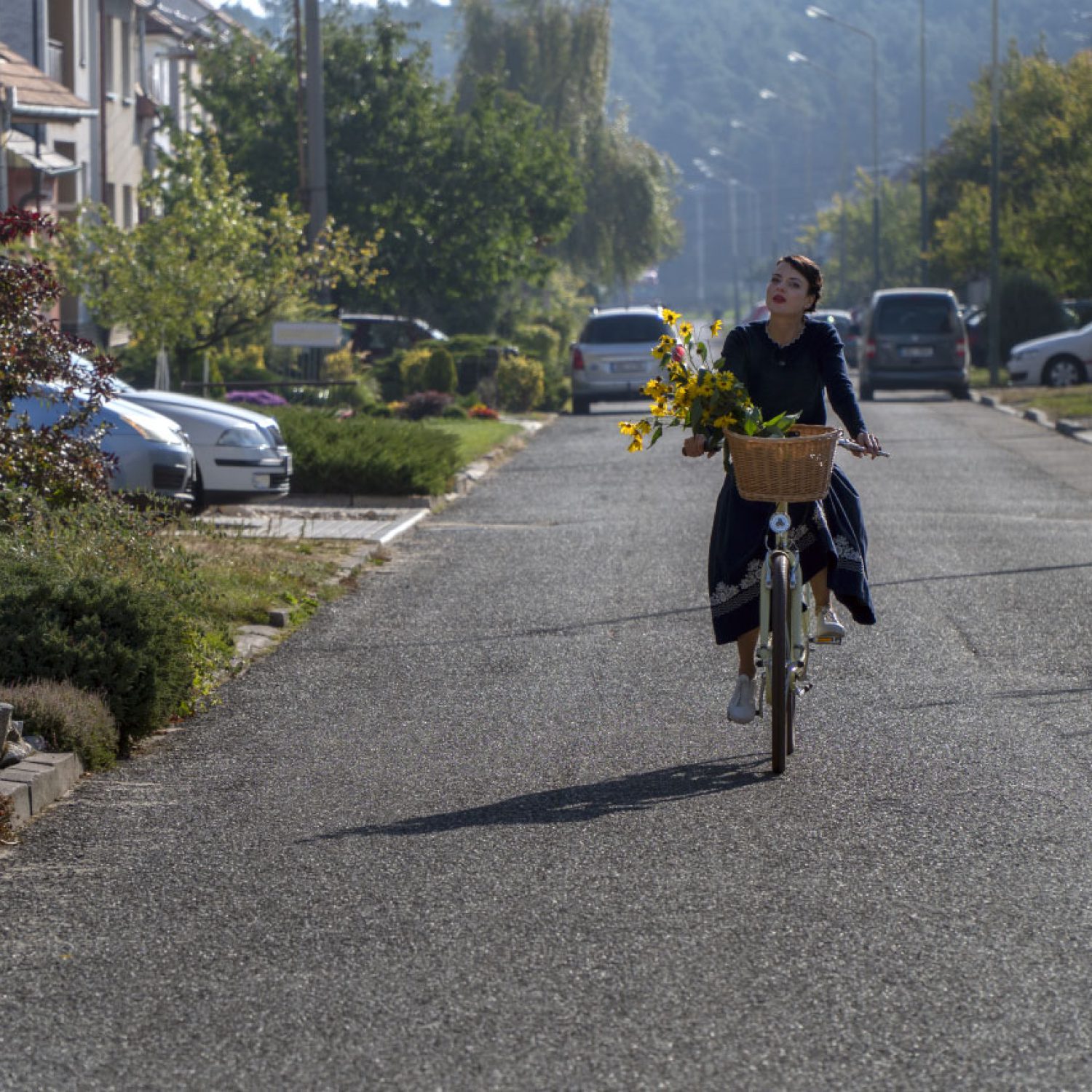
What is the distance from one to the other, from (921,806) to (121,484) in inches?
344

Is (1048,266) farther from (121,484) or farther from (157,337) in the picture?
(121,484)

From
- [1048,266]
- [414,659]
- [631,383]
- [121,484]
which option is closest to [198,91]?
[631,383]

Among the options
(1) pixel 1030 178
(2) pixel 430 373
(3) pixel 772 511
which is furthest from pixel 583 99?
(3) pixel 772 511

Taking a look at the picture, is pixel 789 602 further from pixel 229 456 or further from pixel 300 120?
pixel 300 120

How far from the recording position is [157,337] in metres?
22.2

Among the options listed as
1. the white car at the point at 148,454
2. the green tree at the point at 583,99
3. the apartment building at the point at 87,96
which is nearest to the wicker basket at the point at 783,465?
the white car at the point at 148,454

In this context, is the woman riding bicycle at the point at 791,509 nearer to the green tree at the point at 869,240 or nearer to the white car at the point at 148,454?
the white car at the point at 148,454

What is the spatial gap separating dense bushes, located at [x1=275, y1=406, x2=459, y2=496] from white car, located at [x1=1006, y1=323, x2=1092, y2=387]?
67.4ft

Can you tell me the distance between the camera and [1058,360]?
3612cm

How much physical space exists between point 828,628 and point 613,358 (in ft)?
83.0

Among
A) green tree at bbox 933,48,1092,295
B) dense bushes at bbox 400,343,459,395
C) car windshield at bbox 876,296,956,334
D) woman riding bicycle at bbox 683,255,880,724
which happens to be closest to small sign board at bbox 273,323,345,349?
dense bushes at bbox 400,343,459,395

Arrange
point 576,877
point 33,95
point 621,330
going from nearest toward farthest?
point 576,877
point 33,95
point 621,330

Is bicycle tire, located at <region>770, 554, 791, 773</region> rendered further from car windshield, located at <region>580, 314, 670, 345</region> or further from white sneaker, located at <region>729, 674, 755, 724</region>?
car windshield, located at <region>580, 314, 670, 345</region>

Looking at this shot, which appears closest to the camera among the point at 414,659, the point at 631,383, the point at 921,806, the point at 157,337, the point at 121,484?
the point at 921,806
